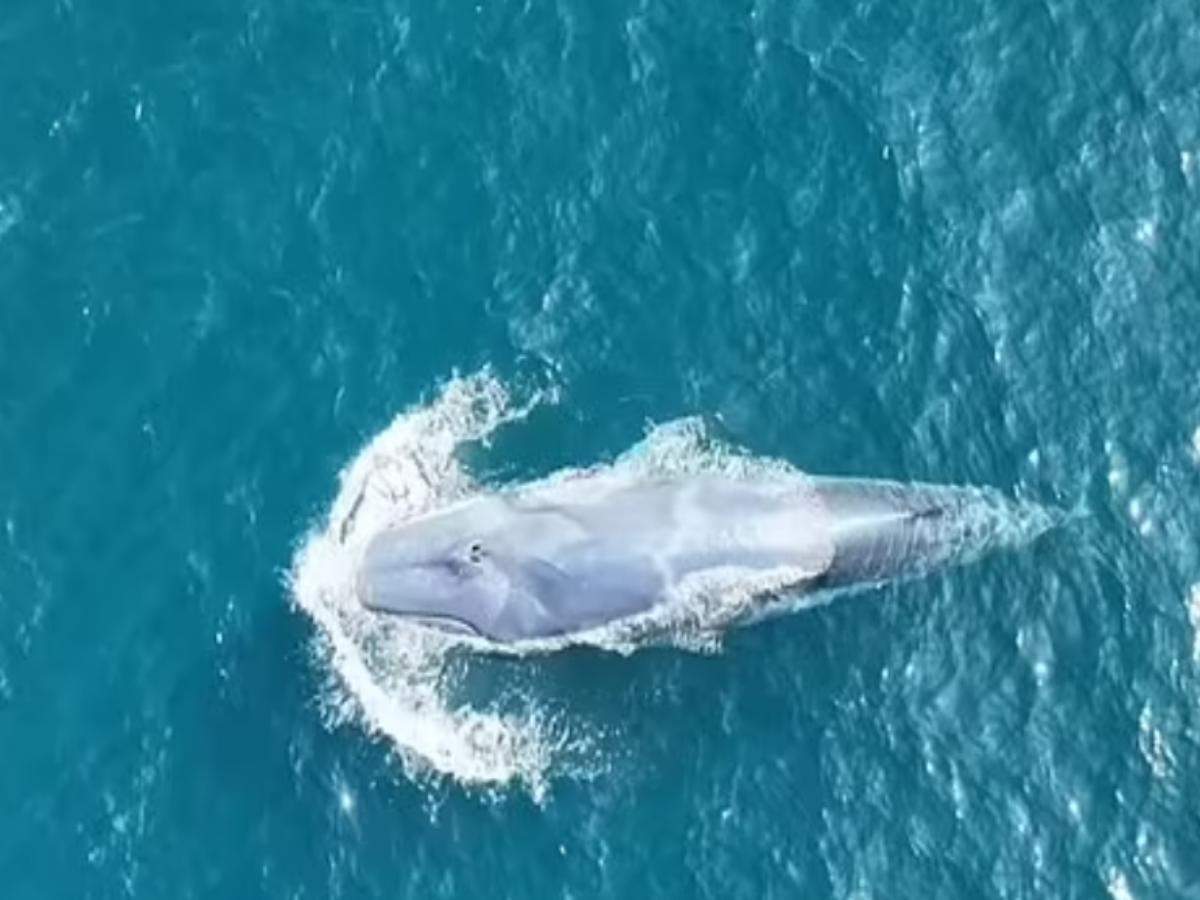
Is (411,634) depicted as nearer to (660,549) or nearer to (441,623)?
(441,623)

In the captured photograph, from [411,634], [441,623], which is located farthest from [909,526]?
[411,634]

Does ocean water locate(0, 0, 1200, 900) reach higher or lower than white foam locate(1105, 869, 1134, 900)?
higher

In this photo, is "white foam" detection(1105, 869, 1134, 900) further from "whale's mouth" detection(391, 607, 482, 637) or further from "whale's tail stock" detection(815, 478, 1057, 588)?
"whale's mouth" detection(391, 607, 482, 637)

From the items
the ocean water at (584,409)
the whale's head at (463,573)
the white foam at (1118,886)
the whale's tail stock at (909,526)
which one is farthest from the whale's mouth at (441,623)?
the white foam at (1118,886)

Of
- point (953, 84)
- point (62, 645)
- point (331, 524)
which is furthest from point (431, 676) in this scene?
point (953, 84)

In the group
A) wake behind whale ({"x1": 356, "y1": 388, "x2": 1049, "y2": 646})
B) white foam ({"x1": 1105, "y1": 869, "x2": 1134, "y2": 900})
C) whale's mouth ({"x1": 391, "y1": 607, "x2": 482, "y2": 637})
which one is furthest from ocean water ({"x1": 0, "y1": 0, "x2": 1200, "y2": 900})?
wake behind whale ({"x1": 356, "y1": 388, "x2": 1049, "y2": 646})

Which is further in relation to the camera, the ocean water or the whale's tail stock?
the whale's tail stock

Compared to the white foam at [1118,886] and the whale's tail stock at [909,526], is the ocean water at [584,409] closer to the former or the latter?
the white foam at [1118,886]
